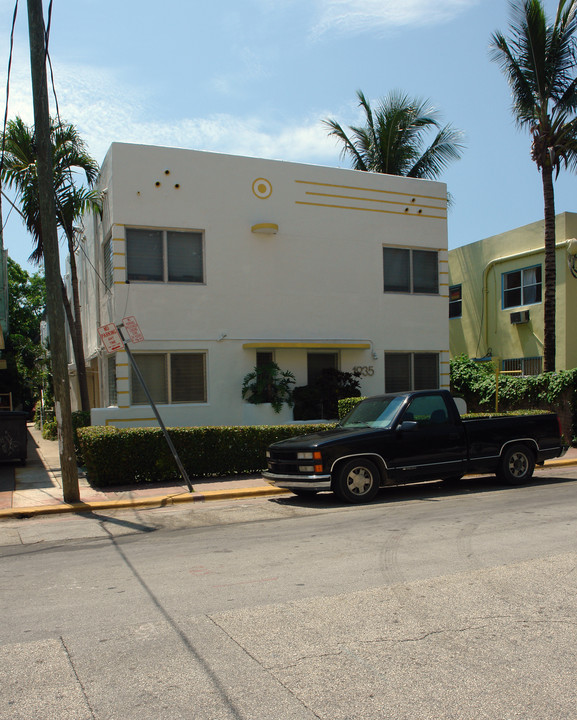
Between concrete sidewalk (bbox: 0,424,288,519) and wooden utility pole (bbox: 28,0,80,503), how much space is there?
0.66m

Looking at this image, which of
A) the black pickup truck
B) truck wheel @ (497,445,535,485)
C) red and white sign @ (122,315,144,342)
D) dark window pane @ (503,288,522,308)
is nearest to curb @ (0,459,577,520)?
the black pickup truck

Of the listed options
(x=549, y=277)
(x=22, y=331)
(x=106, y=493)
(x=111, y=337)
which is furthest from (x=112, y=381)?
(x=22, y=331)

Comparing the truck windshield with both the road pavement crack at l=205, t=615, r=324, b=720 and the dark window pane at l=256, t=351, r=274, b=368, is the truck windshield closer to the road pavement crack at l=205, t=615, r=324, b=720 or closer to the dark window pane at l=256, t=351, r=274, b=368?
the dark window pane at l=256, t=351, r=274, b=368

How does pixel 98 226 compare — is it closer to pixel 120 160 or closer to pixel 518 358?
pixel 120 160

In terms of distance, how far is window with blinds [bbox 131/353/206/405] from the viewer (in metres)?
15.4

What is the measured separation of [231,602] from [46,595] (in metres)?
1.67

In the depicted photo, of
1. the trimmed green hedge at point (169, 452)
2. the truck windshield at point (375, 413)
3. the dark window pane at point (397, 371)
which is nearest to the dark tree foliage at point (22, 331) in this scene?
the dark window pane at point (397, 371)

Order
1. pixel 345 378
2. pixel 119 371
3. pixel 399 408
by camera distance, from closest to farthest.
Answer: pixel 399 408, pixel 119 371, pixel 345 378

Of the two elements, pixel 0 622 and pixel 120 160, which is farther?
pixel 120 160

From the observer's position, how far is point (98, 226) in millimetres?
17234

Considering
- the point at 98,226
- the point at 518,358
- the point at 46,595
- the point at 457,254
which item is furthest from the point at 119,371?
the point at 457,254

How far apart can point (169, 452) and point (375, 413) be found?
393cm

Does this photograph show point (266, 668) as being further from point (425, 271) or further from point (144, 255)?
point (425, 271)

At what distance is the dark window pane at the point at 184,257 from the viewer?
15.8m
